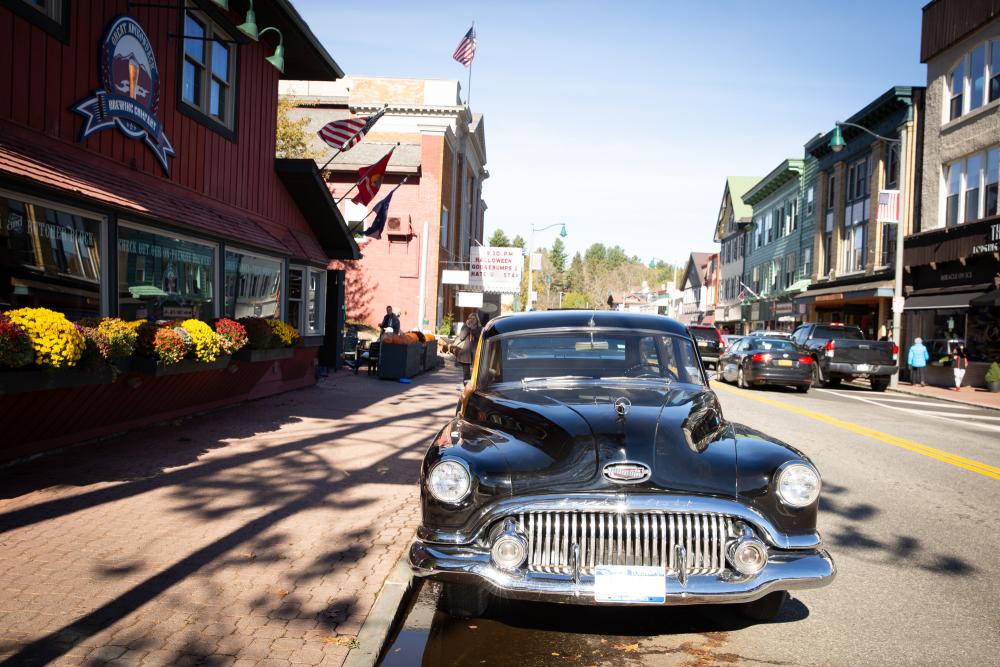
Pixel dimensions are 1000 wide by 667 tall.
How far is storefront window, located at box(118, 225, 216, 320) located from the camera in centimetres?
931

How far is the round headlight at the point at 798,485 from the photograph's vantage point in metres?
3.76

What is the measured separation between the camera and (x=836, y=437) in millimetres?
11258

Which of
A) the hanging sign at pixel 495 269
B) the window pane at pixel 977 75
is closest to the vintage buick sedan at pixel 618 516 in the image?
the window pane at pixel 977 75

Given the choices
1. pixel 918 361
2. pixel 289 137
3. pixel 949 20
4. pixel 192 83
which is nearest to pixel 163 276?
pixel 192 83

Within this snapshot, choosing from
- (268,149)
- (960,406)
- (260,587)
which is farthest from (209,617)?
(960,406)

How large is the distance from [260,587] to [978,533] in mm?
5571

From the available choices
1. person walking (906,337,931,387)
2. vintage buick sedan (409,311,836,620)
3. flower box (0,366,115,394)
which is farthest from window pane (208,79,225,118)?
person walking (906,337,931,387)

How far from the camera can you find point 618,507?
141 inches

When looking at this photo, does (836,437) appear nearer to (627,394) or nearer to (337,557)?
(627,394)

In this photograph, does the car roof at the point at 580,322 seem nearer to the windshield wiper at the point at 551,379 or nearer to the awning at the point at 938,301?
the windshield wiper at the point at 551,379

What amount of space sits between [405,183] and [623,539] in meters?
31.5

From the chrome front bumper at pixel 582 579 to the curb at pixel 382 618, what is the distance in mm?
389

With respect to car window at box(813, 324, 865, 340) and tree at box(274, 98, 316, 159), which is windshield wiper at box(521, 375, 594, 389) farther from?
tree at box(274, 98, 316, 159)

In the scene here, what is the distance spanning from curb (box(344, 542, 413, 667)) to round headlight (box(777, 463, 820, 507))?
211 centimetres
